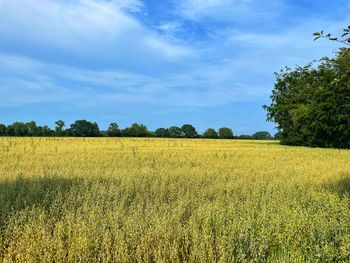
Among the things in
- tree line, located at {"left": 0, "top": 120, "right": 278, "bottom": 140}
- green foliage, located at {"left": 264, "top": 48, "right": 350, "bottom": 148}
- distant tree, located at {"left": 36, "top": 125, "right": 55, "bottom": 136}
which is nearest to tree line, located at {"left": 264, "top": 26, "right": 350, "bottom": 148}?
green foliage, located at {"left": 264, "top": 48, "right": 350, "bottom": 148}

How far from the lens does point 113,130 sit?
91.6 m

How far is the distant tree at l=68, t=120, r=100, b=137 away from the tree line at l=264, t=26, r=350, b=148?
144 feet

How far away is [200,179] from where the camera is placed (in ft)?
36.4

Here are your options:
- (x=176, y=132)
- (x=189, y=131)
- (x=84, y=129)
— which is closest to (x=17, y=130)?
(x=84, y=129)

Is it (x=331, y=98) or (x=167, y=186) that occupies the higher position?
(x=331, y=98)

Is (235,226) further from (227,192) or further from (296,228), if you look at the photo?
(227,192)

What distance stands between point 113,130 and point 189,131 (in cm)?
2104

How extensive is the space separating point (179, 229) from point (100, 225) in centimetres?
136

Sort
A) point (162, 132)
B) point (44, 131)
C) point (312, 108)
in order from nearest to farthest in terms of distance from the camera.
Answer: point (312, 108) → point (44, 131) → point (162, 132)

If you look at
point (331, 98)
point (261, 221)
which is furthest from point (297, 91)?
Answer: point (261, 221)

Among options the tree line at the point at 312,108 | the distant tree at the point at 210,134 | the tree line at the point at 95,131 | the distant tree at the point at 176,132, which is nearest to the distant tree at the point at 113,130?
the tree line at the point at 95,131

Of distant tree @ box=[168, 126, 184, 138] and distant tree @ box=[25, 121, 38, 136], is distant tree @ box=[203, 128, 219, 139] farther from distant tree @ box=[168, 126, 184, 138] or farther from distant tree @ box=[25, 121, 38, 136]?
distant tree @ box=[25, 121, 38, 136]

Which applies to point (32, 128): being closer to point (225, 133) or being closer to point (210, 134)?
point (210, 134)

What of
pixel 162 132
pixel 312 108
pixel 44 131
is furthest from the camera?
pixel 162 132
